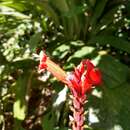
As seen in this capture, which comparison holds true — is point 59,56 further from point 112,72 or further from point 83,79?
point 83,79

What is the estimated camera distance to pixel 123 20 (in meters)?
2.81

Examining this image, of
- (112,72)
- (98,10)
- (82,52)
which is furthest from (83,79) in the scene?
(98,10)

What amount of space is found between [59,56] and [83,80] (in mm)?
1710

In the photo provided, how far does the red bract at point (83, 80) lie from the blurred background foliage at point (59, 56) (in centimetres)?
125

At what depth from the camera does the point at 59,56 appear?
2.32m

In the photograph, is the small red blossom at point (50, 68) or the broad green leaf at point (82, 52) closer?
the small red blossom at point (50, 68)

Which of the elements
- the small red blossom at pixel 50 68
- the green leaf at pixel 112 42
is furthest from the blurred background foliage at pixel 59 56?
the small red blossom at pixel 50 68

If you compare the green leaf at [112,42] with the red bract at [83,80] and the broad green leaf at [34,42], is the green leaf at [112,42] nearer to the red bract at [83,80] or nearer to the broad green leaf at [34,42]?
Result: the broad green leaf at [34,42]

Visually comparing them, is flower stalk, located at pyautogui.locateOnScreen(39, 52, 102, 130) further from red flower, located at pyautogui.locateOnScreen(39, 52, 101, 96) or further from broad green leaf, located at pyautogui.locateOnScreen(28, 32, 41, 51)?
broad green leaf, located at pyautogui.locateOnScreen(28, 32, 41, 51)

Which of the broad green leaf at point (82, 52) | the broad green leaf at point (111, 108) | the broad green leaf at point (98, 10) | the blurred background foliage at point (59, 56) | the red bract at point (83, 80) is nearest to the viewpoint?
the red bract at point (83, 80)

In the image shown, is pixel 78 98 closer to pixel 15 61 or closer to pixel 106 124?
pixel 106 124

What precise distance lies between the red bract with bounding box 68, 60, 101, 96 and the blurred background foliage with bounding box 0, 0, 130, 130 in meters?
1.25

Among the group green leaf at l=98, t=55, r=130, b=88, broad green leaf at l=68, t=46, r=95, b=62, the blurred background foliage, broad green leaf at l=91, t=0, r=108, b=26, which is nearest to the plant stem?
the blurred background foliage

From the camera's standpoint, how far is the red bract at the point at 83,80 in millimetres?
610
